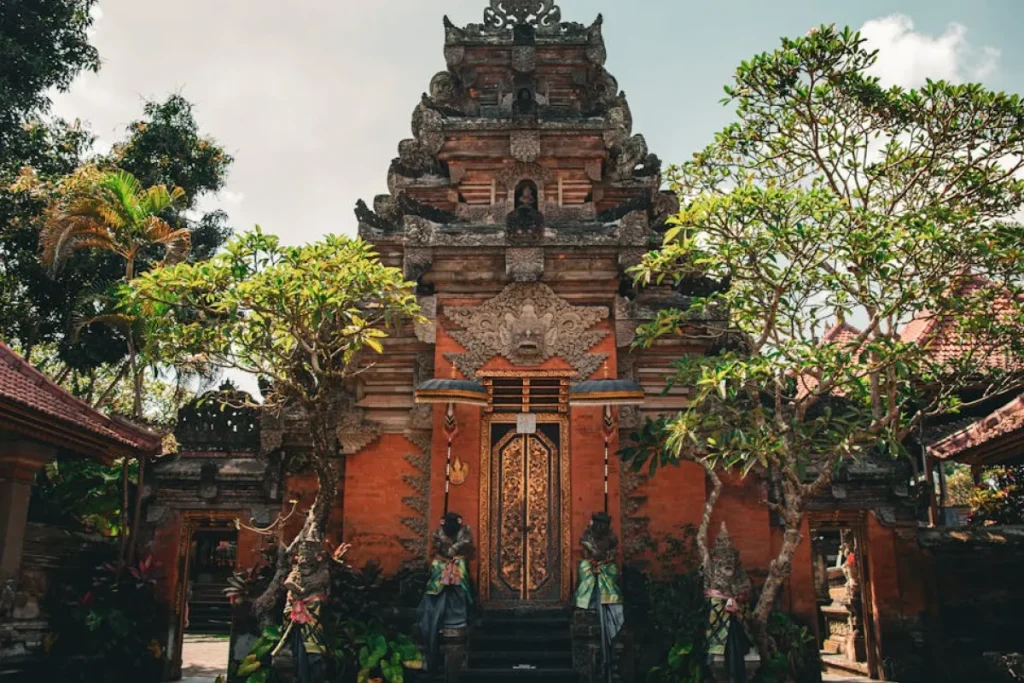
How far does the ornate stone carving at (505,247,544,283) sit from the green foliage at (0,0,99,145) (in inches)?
499

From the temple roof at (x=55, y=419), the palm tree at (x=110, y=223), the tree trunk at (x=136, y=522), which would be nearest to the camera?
the temple roof at (x=55, y=419)

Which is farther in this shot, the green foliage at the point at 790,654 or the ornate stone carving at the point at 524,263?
the ornate stone carving at the point at 524,263

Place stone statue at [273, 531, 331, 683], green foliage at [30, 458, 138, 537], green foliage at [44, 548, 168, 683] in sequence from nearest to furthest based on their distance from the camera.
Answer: stone statue at [273, 531, 331, 683] → green foliage at [44, 548, 168, 683] → green foliage at [30, 458, 138, 537]

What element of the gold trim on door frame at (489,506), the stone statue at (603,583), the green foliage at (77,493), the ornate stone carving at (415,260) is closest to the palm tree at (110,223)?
the green foliage at (77,493)

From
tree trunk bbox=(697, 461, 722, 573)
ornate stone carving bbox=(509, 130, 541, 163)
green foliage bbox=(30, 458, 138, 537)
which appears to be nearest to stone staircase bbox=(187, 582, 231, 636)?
green foliage bbox=(30, 458, 138, 537)

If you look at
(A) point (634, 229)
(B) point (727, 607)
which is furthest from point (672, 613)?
(A) point (634, 229)

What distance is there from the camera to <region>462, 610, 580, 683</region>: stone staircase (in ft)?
30.4

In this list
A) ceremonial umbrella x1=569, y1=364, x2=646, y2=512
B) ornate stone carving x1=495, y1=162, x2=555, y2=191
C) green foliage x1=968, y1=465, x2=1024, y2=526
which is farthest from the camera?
green foliage x1=968, y1=465, x2=1024, y2=526

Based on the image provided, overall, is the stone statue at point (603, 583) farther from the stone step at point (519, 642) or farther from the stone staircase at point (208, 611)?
the stone staircase at point (208, 611)

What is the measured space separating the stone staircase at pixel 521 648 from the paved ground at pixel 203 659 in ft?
16.0

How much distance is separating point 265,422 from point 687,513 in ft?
19.5

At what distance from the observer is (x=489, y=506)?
11.0 meters

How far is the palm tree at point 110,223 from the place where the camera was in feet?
47.6

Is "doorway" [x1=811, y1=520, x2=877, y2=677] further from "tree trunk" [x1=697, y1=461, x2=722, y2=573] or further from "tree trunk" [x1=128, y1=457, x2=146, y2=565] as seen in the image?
"tree trunk" [x1=128, y1=457, x2=146, y2=565]
